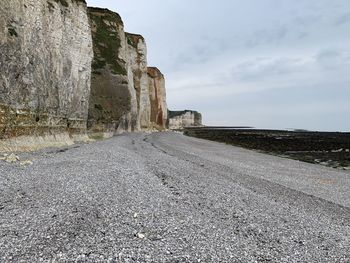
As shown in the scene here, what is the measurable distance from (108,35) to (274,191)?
129 ft

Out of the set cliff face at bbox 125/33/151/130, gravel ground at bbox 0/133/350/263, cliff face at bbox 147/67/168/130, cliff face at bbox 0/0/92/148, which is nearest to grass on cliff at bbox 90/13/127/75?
cliff face at bbox 0/0/92/148

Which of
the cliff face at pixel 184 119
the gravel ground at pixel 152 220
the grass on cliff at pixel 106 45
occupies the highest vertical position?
the grass on cliff at pixel 106 45

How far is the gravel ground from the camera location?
613cm

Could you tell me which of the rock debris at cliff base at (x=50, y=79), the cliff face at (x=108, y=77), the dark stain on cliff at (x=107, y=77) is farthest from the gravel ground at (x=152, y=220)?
the dark stain on cliff at (x=107, y=77)

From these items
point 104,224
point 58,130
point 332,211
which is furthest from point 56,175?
point 58,130

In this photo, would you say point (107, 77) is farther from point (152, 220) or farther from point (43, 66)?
point (152, 220)

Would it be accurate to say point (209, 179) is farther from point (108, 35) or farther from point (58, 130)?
point (108, 35)

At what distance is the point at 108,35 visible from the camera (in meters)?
48.0

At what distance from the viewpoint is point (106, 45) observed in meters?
46.2

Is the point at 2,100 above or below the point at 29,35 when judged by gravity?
below

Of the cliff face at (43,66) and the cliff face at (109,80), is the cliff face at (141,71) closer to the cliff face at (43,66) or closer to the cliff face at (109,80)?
the cliff face at (109,80)

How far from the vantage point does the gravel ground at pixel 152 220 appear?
6.13 meters

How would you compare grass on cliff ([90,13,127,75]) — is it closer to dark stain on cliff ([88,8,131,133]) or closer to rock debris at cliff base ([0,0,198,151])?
dark stain on cliff ([88,8,131,133])

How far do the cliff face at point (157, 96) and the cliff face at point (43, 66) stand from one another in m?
57.6
